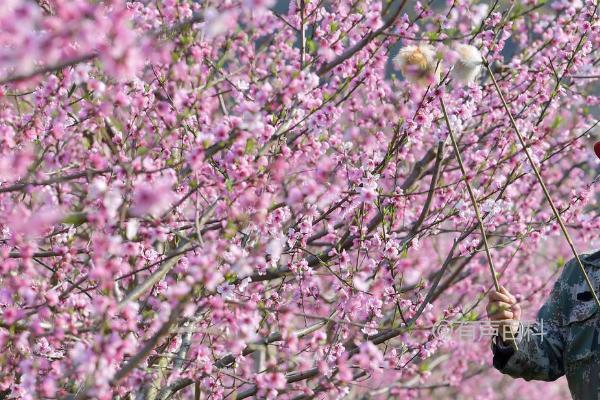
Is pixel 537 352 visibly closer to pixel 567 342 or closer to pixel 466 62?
pixel 567 342

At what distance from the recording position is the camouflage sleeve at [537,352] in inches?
137

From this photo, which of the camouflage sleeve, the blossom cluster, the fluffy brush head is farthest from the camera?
the camouflage sleeve

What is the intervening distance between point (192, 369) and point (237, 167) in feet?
3.24

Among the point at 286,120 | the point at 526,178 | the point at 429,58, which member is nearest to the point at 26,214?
the point at 286,120

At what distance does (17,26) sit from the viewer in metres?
1.91

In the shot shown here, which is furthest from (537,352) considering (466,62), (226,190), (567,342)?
(226,190)

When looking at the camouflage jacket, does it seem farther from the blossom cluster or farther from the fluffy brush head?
the fluffy brush head

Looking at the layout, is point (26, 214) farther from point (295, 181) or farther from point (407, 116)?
point (295, 181)

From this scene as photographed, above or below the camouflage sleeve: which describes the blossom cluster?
above

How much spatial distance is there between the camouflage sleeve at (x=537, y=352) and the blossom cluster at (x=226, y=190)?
315 mm

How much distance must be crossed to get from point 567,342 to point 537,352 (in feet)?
0.51

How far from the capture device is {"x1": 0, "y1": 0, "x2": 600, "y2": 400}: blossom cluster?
2732 millimetres

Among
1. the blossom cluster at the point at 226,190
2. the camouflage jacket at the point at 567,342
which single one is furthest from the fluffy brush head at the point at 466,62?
the camouflage jacket at the point at 567,342

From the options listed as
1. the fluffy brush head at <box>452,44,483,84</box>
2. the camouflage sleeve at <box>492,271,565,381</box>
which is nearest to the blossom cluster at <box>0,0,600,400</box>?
the fluffy brush head at <box>452,44,483,84</box>
